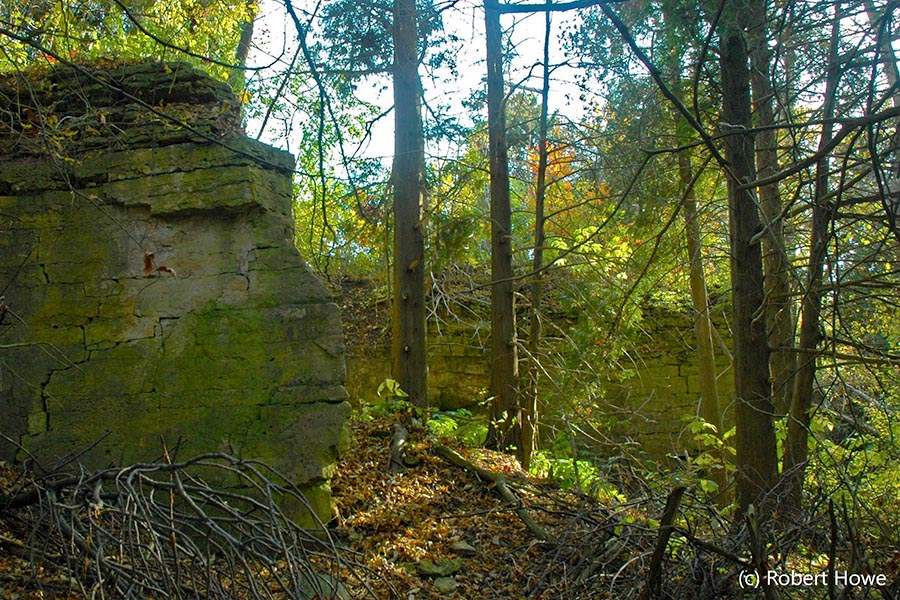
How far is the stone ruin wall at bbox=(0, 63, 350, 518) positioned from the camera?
4910 millimetres

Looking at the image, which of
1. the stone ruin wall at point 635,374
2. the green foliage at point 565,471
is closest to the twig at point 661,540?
the green foliage at point 565,471

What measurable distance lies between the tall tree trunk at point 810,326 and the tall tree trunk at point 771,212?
148 mm

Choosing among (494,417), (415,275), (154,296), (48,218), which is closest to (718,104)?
(415,275)

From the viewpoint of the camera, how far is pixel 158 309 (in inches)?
197

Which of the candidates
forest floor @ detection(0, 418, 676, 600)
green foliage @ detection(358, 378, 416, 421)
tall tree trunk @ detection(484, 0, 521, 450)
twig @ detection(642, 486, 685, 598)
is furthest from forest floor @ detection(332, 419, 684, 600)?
tall tree trunk @ detection(484, 0, 521, 450)

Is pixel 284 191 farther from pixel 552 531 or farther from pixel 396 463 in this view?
pixel 552 531

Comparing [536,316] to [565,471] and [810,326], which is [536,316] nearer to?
[565,471]

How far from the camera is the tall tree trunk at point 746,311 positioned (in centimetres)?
539

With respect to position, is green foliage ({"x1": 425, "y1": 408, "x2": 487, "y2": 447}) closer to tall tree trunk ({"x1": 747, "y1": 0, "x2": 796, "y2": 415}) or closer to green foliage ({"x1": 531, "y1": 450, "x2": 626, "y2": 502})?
green foliage ({"x1": 531, "y1": 450, "x2": 626, "y2": 502})

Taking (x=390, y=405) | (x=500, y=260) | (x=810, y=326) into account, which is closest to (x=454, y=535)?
(x=390, y=405)

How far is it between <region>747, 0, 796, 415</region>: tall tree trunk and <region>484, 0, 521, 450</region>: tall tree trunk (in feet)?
9.00

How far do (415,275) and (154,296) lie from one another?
10.9ft

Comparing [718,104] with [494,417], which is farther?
[494,417]

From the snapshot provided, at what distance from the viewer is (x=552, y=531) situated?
17.6 feet
